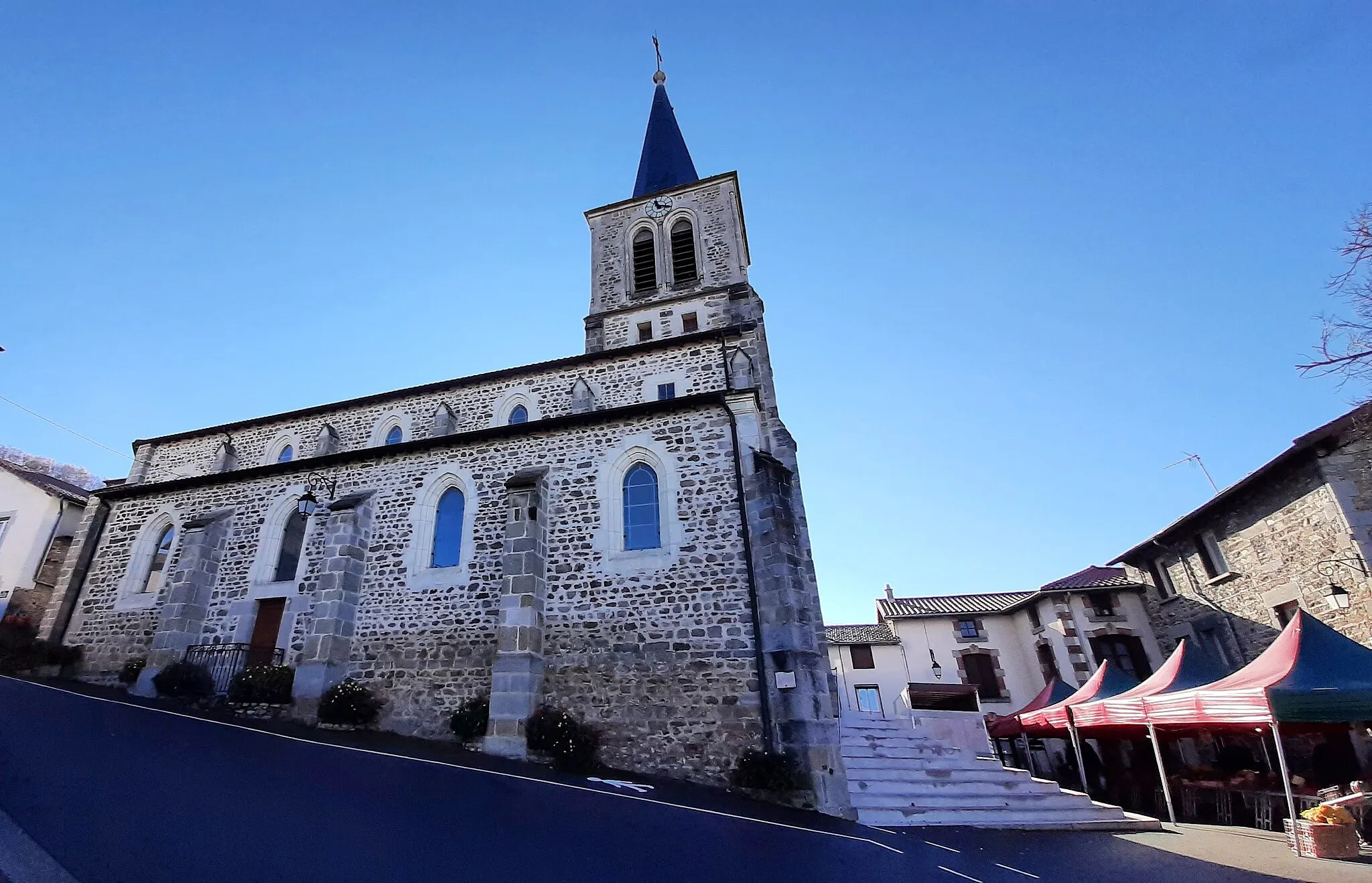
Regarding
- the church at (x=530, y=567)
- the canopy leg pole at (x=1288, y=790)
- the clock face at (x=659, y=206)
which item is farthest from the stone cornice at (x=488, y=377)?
the canopy leg pole at (x=1288, y=790)

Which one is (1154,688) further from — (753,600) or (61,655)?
(61,655)

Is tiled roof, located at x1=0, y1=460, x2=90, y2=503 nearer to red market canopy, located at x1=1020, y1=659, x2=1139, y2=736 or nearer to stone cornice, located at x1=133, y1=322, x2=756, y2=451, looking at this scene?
stone cornice, located at x1=133, y1=322, x2=756, y2=451

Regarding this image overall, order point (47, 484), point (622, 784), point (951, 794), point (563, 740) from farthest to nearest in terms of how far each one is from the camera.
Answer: point (47, 484), point (951, 794), point (563, 740), point (622, 784)

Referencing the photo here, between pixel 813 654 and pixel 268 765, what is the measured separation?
298 inches

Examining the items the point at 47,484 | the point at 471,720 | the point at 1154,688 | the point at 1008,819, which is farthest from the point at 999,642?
the point at 47,484

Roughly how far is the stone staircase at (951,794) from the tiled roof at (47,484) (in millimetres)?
23760

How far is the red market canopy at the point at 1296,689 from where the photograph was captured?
8.26 meters

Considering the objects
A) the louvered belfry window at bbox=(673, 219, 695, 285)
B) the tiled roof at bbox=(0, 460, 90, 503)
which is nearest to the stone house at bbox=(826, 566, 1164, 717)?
the louvered belfry window at bbox=(673, 219, 695, 285)

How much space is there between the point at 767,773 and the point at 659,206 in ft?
61.6

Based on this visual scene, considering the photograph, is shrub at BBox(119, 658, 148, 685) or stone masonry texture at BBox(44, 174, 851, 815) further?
shrub at BBox(119, 658, 148, 685)

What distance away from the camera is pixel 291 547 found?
14000 mm

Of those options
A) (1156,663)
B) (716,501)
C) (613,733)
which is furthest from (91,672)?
(1156,663)

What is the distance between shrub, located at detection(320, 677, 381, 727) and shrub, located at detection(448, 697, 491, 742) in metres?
1.80

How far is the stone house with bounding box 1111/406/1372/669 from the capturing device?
1279 centimetres
